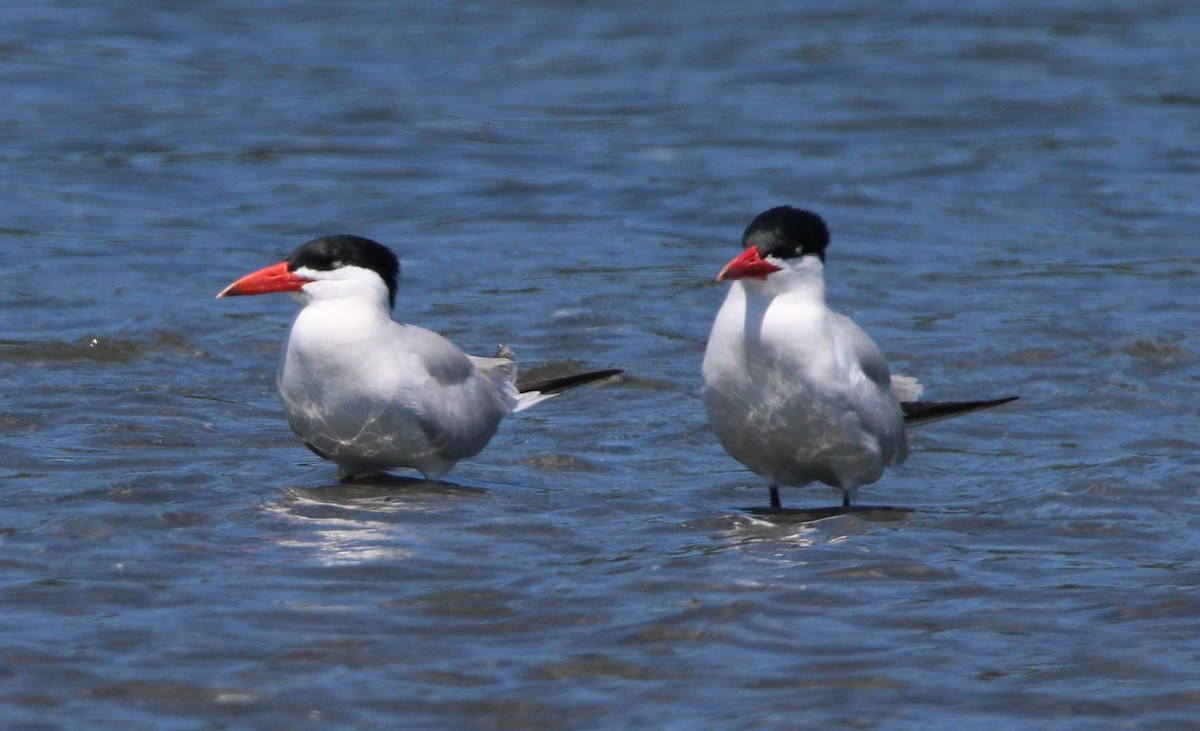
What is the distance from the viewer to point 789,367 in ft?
Result: 19.1

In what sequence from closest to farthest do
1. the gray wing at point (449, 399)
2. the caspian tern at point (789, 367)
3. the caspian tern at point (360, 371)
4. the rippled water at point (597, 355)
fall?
the rippled water at point (597, 355) → the caspian tern at point (789, 367) → the caspian tern at point (360, 371) → the gray wing at point (449, 399)

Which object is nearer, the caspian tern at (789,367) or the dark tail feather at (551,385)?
the caspian tern at (789,367)

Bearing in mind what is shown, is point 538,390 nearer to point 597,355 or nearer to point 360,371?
point 360,371

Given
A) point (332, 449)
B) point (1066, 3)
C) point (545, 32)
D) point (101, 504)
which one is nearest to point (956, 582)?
point (332, 449)

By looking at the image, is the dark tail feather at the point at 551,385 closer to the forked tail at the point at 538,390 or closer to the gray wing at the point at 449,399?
the forked tail at the point at 538,390

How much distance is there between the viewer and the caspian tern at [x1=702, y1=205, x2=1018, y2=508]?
5.79 m

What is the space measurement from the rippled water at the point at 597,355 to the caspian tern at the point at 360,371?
7.1 inches

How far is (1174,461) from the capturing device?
6.68 metres

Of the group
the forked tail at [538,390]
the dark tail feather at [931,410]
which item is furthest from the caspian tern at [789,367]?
the forked tail at [538,390]

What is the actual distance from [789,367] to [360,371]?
1.46 m

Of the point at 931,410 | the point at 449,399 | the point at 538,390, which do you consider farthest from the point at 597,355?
the point at 931,410

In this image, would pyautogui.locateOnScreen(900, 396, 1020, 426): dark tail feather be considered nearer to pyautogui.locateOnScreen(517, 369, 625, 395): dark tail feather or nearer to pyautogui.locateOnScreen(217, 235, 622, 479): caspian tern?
pyautogui.locateOnScreen(517, 369, 625, 395): dark tail feather

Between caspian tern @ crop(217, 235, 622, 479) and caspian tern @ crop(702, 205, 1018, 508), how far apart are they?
98 cm

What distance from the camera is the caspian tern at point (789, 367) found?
579 centimetres
